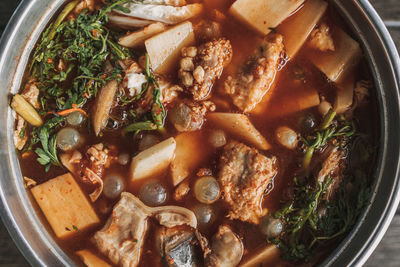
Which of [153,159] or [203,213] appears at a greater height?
[153,159]

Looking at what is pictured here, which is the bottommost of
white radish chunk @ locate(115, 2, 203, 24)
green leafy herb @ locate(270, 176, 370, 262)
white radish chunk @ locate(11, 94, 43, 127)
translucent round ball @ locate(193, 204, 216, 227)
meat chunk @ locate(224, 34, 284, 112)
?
green leafy herb @ locate(270, 176, 370, 262)

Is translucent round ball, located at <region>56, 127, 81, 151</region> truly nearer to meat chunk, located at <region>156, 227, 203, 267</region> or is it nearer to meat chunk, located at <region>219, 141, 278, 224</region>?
meat chunk, located at <region>156, 227, 203, 267</region>

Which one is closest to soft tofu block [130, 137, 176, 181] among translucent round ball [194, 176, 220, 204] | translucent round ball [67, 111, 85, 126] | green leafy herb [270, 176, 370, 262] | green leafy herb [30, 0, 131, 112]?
translucent round ball [194, 176, 220, 204]

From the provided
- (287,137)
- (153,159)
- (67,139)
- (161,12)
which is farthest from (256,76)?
(67,139)

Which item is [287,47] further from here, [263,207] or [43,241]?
[43,241]

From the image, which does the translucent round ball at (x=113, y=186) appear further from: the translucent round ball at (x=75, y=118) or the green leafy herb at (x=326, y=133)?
the green leafy herb at (x=326, y=133)

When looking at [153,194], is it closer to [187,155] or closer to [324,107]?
[187,155]

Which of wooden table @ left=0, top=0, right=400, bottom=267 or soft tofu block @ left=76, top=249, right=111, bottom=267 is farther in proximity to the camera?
wooden table @ left=0, top=0, right=400, bottom=267
